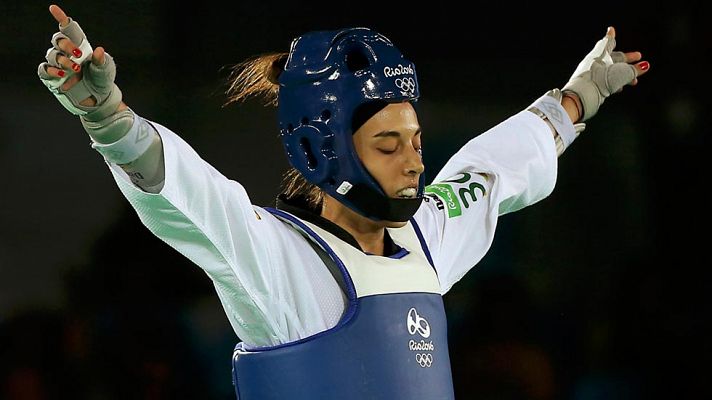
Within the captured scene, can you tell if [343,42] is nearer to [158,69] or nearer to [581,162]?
[158,69]

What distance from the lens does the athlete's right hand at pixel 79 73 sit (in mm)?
1544

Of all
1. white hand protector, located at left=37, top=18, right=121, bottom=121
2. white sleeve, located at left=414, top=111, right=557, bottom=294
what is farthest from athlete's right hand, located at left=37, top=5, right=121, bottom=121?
white sleeve, located at left=414, top=111, right=557, bottom=294

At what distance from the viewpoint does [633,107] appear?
3504 mm

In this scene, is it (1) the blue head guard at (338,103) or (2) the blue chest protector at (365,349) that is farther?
(1) the blue head guard at (338,103)

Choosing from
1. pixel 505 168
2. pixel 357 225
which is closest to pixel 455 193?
pixel 505 168

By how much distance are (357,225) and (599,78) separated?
0.74 m

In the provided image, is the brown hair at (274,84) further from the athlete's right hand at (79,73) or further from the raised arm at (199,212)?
the athlete's right hand at (79,73)

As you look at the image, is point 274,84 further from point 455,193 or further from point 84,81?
point 84,81

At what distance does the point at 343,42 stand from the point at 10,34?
1.16 m

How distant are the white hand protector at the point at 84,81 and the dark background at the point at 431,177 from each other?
133 centimetres

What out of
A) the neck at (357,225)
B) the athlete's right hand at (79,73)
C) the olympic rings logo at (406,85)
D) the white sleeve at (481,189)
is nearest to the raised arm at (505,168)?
the white sleeve at (481,189)

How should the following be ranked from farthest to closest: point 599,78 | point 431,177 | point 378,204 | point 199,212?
point 431,177
point 599,78
point 378,204
point 199,212

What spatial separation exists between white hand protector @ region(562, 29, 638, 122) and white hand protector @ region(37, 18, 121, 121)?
1.20 meters

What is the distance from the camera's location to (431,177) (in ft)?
10.8
